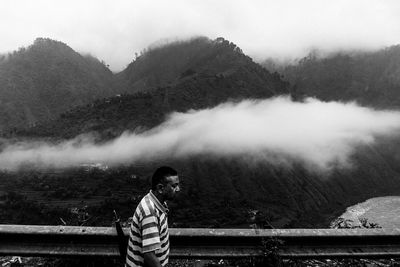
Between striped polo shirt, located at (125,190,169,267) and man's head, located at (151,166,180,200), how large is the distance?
89 millimetres

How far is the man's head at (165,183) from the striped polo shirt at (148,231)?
3.5 inches

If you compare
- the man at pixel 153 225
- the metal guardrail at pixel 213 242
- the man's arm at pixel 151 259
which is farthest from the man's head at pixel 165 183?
the metal guardrail at pixel 213 242

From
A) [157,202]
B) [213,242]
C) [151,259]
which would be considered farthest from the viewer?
[213,242]

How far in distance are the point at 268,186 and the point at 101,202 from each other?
288ft

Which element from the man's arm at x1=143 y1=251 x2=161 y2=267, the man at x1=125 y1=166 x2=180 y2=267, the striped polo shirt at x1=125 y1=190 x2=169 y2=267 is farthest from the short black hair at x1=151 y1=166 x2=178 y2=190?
the man's arm at x1=143 y1=251 x2=161 y2=267

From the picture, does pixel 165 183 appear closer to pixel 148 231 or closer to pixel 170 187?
pixel 170 187

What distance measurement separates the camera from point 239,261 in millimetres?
5867

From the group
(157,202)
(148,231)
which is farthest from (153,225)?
(157,202)

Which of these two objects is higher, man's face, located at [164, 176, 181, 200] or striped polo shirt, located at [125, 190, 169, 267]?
man's face, located at [164, 176, 181, 200]

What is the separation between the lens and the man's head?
4102 mm

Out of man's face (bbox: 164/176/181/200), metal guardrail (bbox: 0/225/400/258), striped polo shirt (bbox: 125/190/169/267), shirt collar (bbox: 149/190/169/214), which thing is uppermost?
man's face (bbox: 164/176/181/200)

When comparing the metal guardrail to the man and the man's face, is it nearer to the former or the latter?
the man

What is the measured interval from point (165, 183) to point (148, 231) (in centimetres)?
53

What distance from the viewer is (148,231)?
386 centimetres
